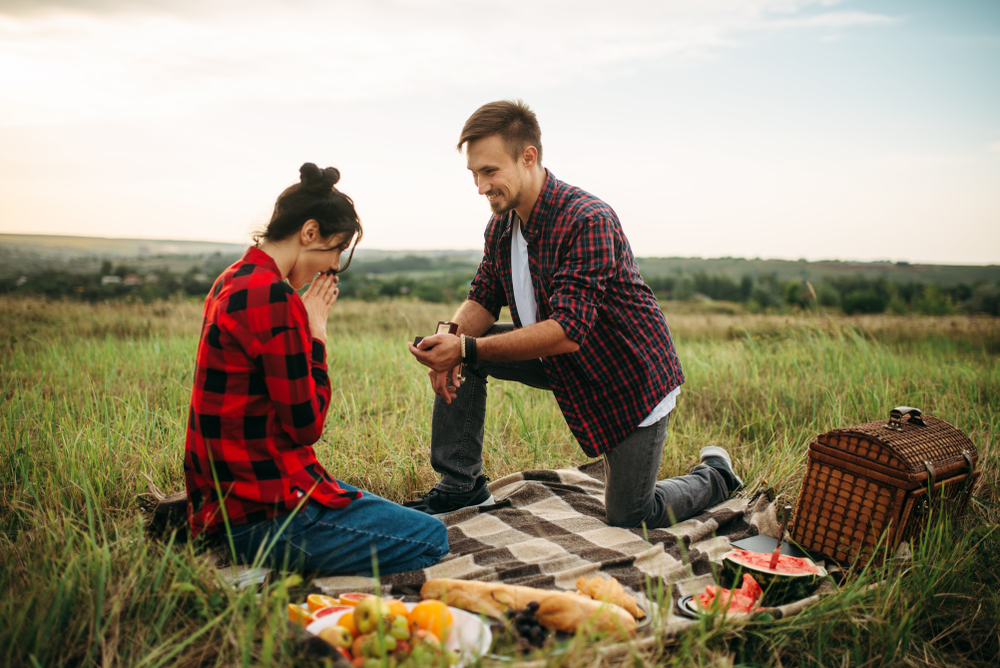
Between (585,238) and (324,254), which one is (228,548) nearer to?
(324,254)

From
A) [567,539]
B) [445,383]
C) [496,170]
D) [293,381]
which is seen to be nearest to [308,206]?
[293,381]

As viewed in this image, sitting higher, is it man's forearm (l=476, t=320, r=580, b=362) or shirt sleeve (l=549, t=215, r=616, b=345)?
shirt sleeve (l=549, t=215, r=616, b=345)

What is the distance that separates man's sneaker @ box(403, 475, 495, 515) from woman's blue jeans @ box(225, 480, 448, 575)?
0.61 meters

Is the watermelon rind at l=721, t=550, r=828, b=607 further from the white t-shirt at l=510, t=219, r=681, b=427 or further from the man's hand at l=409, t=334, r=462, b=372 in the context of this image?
the man's hand at l=409, t=334, r=462, b=372

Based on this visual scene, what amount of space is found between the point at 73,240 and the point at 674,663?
31.5 meters

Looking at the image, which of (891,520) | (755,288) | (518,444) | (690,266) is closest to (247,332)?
(518,444)

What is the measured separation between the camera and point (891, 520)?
2.62 m

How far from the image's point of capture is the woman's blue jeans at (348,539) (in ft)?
7.38

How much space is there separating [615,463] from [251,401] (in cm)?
181

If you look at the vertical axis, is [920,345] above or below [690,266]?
below

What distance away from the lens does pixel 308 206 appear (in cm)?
227

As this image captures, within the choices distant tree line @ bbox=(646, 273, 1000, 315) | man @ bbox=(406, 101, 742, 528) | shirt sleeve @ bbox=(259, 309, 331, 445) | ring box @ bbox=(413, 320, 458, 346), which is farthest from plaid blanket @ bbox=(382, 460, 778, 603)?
distant tree line @ bbox=(646, 273, 1000, 315)

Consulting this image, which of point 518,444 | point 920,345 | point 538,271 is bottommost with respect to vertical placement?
point 518,444

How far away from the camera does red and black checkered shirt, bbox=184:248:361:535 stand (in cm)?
209
